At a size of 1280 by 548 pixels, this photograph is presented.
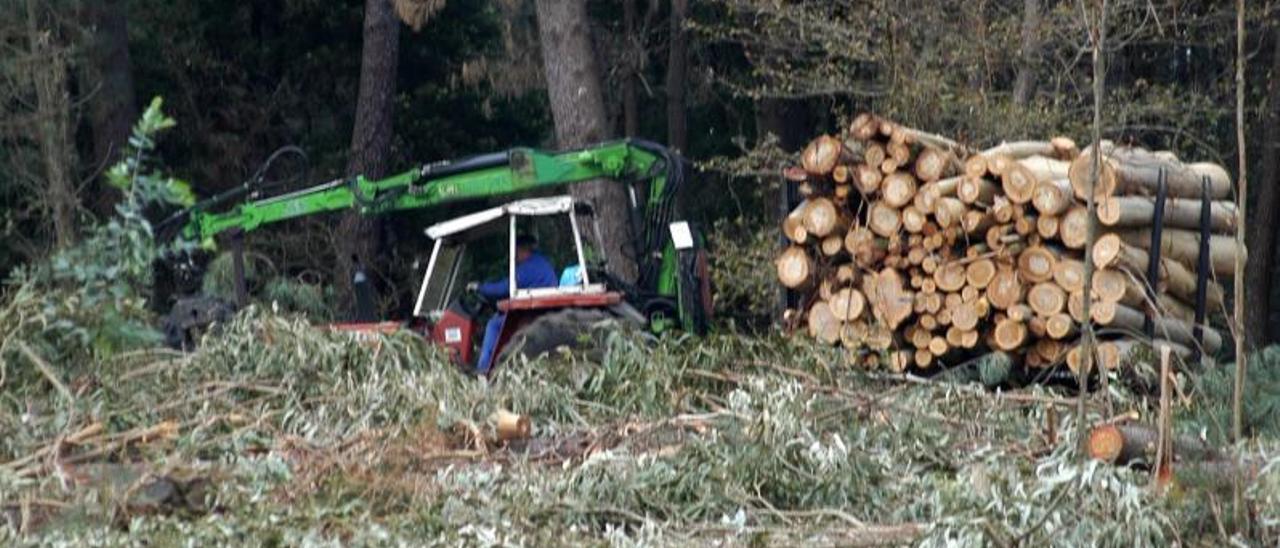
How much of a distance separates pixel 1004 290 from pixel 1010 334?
0.30 meters

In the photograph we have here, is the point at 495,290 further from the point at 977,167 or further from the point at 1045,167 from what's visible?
the point at 1045,167

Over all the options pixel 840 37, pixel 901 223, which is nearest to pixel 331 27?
pixel 840 37

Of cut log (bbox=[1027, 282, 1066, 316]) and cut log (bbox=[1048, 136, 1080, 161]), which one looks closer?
cut log (bbox=[1027, 282, 1066, 316])

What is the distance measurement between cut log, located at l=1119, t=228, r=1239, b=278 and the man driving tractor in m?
4.33

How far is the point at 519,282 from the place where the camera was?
16.3m

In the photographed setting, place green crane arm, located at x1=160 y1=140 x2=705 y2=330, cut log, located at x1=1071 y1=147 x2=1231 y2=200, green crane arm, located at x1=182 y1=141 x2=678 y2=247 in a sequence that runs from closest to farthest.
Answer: cut log, located at x1=1071 y1=147 x2=1231 y2=200 < green crane arm, located at x1=160 y1=140 x2=705 y2=330 < green crane arm, located at x1=182 y1=141 x2=678 y2=247

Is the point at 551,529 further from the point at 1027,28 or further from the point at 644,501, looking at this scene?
the point at 1027,28

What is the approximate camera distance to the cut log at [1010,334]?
1462 centimetres

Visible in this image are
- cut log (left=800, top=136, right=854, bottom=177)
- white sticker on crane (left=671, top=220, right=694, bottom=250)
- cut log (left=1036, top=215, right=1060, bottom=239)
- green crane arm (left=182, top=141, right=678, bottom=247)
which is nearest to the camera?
cut log (left=1036, top=215, right=1060, bottom=239)

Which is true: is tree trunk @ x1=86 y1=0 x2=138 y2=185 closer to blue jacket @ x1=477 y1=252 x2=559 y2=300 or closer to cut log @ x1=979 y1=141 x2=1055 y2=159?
→ blue jacket @ x1=477 y1=252 x2=559 y2=300

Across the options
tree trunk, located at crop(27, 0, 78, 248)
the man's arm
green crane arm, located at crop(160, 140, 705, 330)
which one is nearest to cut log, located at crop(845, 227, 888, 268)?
green crane arm, located at crop(160, 140, 705, 330)

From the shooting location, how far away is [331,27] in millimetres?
28984

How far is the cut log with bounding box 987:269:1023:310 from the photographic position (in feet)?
48.0

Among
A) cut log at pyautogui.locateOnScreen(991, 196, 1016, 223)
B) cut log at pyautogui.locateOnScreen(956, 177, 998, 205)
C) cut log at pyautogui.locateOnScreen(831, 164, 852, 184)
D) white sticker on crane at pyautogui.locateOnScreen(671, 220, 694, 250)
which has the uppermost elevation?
cut log at pyautogui.locateOnScreen(831, 164, 852, 184)
